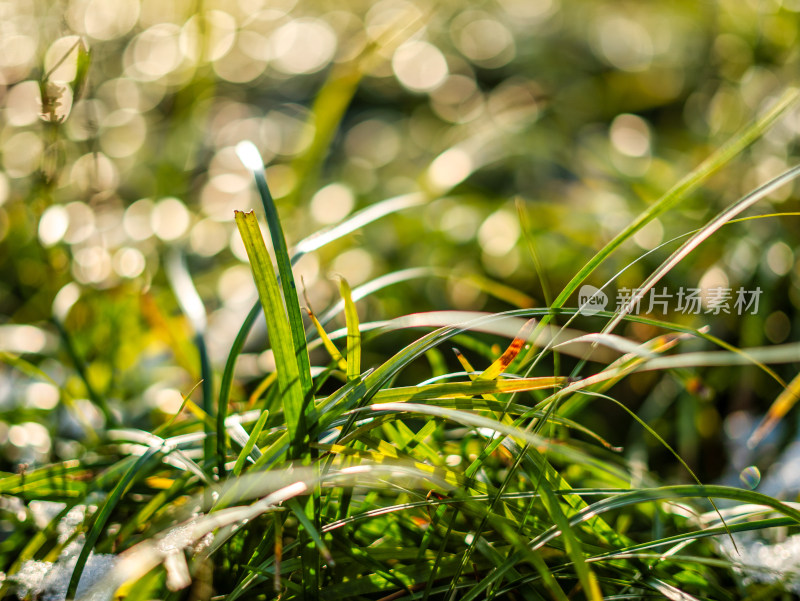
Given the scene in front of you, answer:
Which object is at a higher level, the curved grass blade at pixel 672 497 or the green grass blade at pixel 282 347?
the green grass blade at pixel 282 347

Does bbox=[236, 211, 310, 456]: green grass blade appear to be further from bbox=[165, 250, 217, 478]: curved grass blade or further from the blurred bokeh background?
the blurred bokeh background

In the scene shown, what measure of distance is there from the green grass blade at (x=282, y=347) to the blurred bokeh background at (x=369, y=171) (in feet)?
1.05

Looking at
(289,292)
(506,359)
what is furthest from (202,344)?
(506,359)

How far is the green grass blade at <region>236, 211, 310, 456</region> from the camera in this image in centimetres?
44

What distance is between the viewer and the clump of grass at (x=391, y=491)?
416mm

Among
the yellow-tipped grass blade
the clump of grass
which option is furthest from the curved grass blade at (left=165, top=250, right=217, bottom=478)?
the yellow-tipped grass blade

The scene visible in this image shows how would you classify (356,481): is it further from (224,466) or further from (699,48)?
(699,48)

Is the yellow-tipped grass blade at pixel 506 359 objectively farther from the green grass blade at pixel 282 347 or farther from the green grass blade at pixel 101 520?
the green grass blade at pixel 101 520

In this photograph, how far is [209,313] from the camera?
1.17 meters

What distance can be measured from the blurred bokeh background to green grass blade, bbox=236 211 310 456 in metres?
0.32

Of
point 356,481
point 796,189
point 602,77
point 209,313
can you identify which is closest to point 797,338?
point 796,189

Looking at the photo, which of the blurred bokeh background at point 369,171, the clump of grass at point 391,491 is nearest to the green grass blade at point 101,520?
the clump of grass at point 391,491

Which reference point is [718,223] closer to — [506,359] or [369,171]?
[506,359]

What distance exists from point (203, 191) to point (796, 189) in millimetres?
1373
